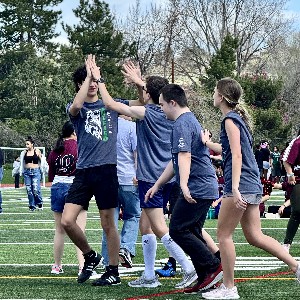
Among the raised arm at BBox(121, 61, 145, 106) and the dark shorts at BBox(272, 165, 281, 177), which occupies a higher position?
the raised arm at BBox(121, 61, 145, 106)

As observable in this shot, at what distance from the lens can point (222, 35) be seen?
79.5m

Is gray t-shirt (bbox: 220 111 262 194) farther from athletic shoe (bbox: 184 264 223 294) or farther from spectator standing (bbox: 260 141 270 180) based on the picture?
spectator standing (bbox: 260 141 270 180)

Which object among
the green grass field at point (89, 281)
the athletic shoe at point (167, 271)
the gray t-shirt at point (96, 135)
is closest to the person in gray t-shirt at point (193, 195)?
the green grass field at point (89, 281)

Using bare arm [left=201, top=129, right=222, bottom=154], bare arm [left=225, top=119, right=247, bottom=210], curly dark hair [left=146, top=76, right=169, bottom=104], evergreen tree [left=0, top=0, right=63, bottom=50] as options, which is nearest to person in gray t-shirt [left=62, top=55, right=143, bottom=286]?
curly dark hair [left=146, top=76, right=169, bottom=104]

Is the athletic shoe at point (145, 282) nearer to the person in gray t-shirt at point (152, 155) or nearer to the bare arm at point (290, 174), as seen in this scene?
the person in gray t-shirt at point (152, 155)

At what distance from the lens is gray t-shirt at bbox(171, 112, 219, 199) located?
9.22 metres

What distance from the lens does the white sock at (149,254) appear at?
9898 mm

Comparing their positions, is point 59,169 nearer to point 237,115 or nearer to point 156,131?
point 156,131

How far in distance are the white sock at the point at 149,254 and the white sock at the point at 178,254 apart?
0.67 ft

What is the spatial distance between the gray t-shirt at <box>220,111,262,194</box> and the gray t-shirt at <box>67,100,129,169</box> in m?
1.53

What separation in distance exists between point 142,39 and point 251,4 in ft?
28.6

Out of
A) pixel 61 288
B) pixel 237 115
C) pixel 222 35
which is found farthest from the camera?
pixel 222 35

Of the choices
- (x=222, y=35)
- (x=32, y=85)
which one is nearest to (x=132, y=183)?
(x=32, y=85)

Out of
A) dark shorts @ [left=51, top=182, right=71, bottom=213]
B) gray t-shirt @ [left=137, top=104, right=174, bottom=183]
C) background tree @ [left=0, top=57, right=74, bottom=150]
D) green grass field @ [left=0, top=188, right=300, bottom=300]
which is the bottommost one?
green grass field @ [left=0, top=188, right=300, bottom=300]
